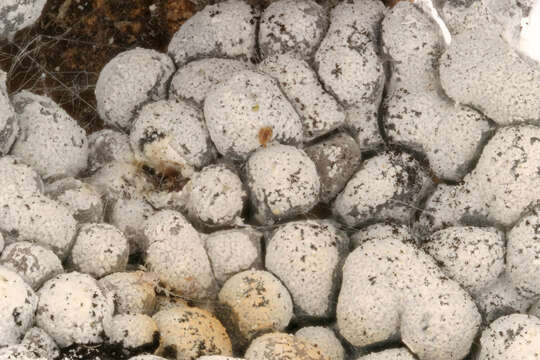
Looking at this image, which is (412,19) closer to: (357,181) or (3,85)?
(357,181)

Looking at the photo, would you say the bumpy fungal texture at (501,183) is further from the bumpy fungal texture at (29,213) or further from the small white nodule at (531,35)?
the bumpy fungal texture at (29,213)

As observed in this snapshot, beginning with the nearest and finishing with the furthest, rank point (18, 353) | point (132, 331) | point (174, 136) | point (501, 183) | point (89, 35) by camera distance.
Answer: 1. point (18, 353)
2. point (132, 331)
3. point (501, 183)
4. point (174, 136)
5. point (89, 35)

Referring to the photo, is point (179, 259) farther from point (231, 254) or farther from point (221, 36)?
point (221, 36)

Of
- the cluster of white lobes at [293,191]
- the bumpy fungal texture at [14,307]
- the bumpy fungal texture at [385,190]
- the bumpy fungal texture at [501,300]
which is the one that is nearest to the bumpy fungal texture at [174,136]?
the cluster of white lobes at [293,191]

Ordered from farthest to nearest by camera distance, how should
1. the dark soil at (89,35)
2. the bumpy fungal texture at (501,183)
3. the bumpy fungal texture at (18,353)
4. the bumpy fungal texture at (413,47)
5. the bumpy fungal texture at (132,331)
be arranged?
1. the dark soil at (89,35)
2. the bumpy fungal texture at (413,47)
3. the bumpy fungal texture at (501,183)
4. the bumpy fungal texture at (132,331)
5. the bumpy fungal texture at (18,353)

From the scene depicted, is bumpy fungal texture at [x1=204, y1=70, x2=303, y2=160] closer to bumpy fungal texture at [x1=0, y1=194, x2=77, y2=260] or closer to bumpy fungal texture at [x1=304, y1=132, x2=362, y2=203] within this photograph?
bumpy fungal texture at [x1=304, y1=132, x2=362, y2=203]

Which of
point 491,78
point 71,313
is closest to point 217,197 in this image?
point 71,313

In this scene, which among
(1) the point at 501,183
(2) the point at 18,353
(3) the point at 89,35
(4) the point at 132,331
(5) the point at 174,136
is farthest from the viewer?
(3) the point at 89,35

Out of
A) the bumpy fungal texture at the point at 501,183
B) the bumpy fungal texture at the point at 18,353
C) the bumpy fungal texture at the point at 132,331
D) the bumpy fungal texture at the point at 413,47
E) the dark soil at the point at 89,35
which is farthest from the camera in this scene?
the dark soil at the point at 89,35
